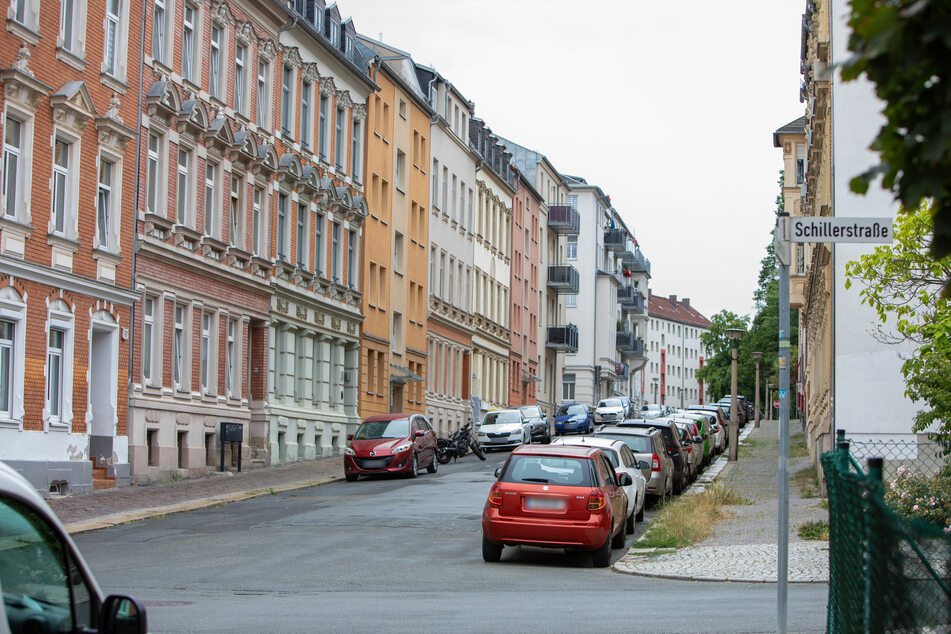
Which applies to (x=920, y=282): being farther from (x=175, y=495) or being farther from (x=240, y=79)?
(x=240, y=79)

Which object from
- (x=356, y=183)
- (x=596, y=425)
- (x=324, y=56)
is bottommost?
(x=596, y=425)

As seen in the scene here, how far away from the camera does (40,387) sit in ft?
85.0

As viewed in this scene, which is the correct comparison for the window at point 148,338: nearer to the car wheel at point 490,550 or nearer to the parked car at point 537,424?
the car wheel at point 490,550

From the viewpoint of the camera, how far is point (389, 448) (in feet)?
Result: 109

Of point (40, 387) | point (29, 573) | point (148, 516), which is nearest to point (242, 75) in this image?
point (40, 387)

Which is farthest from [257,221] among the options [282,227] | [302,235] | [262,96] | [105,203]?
[105,203]

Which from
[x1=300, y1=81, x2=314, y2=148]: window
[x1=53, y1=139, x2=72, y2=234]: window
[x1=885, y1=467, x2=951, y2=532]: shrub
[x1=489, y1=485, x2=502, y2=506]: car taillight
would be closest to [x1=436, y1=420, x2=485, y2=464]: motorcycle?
[x1=300, y1=81, x2=314, y2=148]: window

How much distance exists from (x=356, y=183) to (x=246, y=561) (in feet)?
105

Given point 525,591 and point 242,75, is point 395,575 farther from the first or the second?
point 242,75

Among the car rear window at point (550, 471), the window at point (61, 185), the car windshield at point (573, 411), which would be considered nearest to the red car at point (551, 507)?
the car rear window at point (550, 471)

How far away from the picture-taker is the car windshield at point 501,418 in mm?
50625

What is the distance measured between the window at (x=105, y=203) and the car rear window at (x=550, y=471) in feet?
45.7

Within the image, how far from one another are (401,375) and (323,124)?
497 inches

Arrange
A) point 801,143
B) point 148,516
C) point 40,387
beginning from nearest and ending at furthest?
point 148,516, point 40,387, point 801,143
